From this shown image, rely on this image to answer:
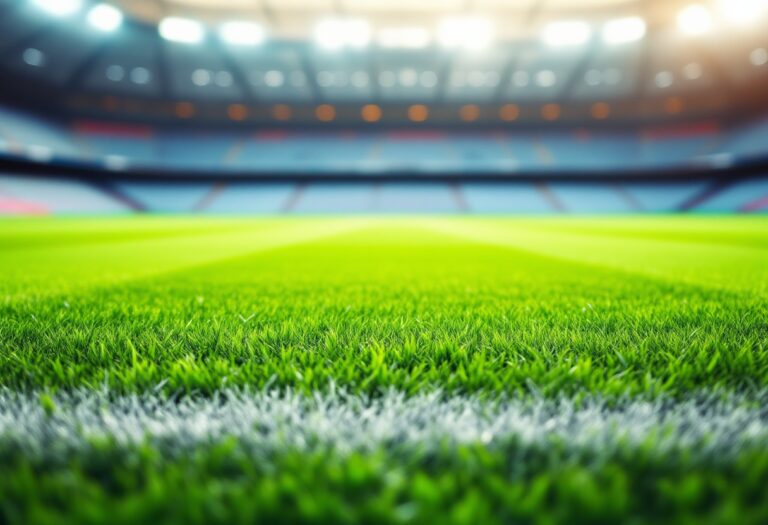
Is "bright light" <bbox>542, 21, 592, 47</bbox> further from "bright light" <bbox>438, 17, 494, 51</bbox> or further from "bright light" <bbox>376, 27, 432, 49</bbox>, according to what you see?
"bright light" <bbox>376, 27, 432, 49</bbox>

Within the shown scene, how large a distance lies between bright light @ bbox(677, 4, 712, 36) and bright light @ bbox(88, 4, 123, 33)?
28.0 m

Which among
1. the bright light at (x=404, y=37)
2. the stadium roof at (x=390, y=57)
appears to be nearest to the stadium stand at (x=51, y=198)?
the stadium roof at (x=390, y=57)

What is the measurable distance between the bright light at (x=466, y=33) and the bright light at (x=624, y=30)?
6.30 metres

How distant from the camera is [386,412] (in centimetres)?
79

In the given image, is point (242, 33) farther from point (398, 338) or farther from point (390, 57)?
point (398, 338)

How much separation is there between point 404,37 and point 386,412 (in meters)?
27.7

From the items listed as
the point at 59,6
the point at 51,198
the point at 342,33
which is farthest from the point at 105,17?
the point at 342,33

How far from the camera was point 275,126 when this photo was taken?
35.9 meters

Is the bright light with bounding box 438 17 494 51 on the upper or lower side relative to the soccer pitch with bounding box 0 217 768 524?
upper

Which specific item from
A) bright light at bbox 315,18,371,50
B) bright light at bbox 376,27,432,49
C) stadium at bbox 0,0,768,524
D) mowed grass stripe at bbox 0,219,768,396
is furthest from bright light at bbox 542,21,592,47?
mowed grass stripe at bbox 0,219,768,396

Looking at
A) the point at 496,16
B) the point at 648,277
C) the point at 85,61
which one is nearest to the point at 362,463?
the point at 648,277

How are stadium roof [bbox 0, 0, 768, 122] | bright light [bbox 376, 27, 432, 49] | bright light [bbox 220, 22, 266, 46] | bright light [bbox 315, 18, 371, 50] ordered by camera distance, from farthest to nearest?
bright light [bbox 376, 27, 432, 49] → bright light [bbox 315, 18, 371, 50] → bright light [bbox 220, 22, 266, 46] → stadium roof [bbox 0, 0, 768, 122]

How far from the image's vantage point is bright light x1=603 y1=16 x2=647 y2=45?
75.9 feet

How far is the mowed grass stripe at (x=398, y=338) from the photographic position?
3.13 ft
